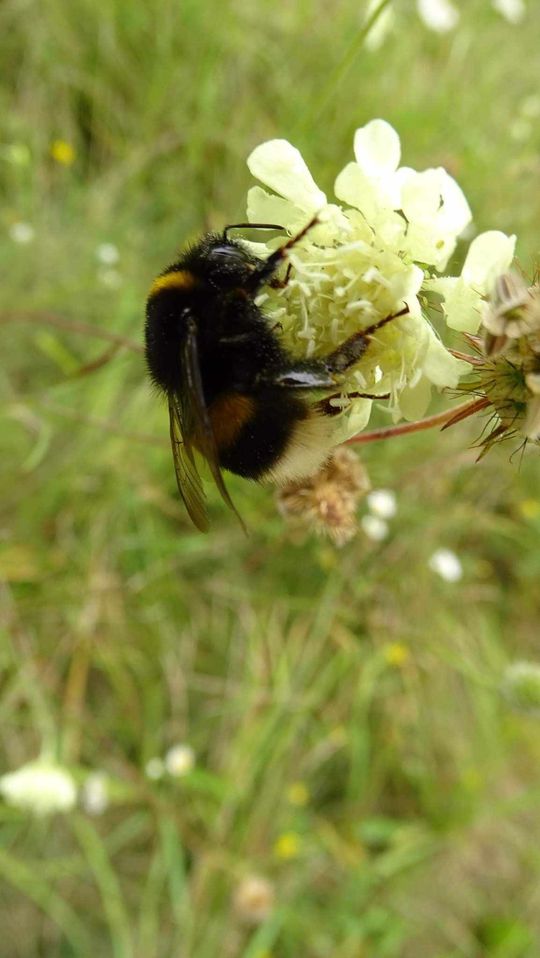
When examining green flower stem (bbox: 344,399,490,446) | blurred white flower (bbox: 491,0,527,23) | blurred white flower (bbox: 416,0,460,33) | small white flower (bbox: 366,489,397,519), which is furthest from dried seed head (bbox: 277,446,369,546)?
blurred white flower (bbox: 491,0,527,23)

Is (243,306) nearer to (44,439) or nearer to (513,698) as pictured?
(44,439)

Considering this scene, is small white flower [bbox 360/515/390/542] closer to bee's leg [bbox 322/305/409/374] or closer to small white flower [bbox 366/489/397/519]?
small white flower [bbox 366/489/397/519]

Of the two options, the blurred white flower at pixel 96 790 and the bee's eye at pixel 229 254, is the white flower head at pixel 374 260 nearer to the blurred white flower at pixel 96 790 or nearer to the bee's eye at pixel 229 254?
the bee's eye at pixel 229 254

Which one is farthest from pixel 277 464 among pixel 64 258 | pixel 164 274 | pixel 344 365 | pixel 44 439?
pixel 64 258

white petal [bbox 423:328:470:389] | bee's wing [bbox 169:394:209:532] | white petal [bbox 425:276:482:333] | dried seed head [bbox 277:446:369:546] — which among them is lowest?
dried seed head [bbox 277:446:369:546]

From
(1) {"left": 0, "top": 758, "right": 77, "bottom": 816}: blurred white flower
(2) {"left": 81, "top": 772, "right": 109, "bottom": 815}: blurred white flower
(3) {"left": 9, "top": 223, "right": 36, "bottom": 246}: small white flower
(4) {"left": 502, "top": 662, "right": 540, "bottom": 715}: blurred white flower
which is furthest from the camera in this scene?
(3) {"left": 9, "top": 223, "right": 36, "bottom": 246}: small white flower

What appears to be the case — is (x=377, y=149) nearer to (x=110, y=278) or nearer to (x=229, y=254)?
(x=229, y=254)

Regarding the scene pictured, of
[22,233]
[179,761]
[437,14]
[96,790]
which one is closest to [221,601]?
[179,761]
